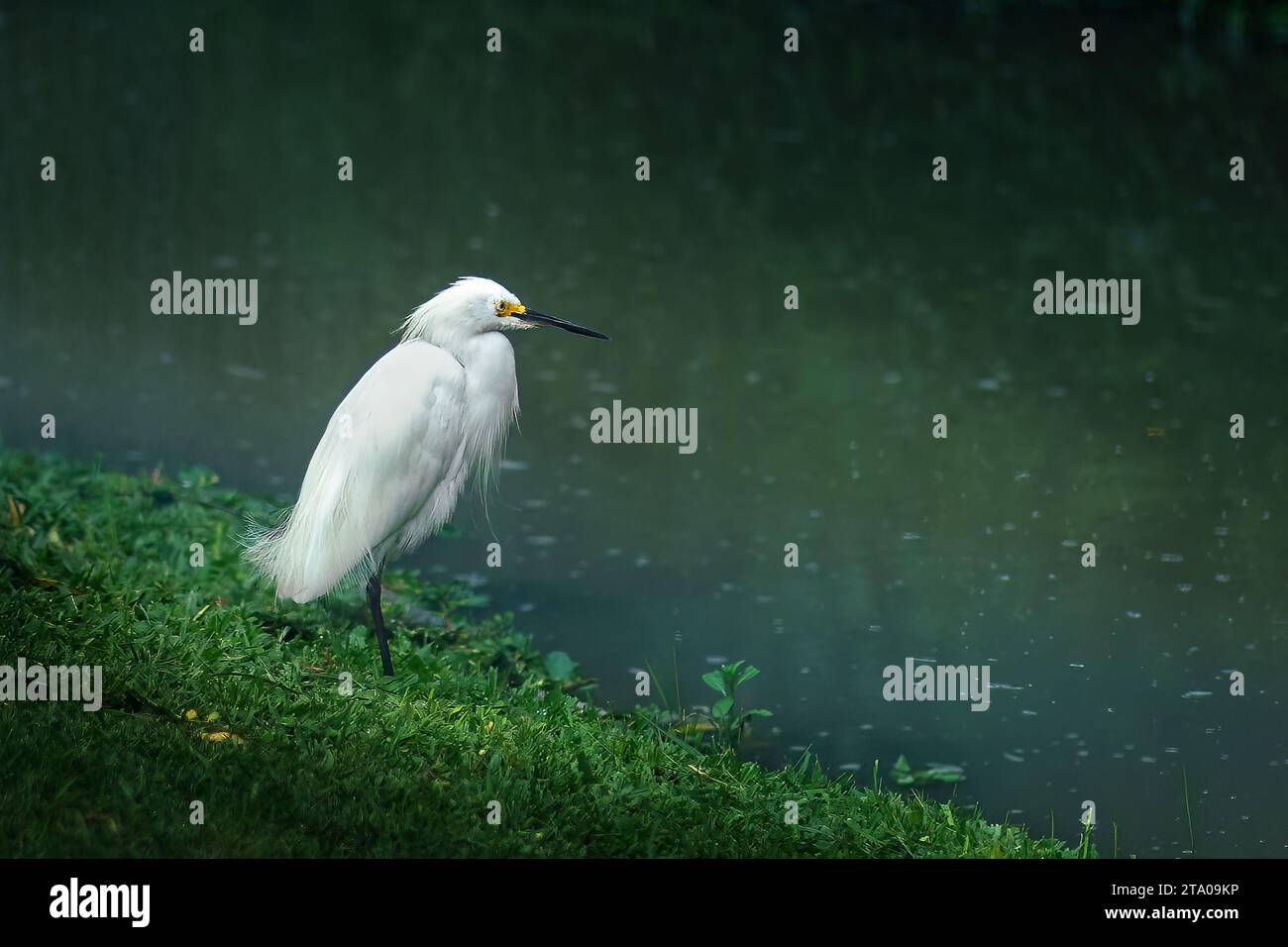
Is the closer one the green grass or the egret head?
the green grass

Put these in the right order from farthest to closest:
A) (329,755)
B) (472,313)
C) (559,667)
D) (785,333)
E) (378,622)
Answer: (785,333)
(559,667)
(472,313)
(378,622)
(329,755)

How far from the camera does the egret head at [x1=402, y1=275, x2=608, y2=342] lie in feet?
19.4

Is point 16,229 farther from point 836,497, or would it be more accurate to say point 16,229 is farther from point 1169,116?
point 1169,116

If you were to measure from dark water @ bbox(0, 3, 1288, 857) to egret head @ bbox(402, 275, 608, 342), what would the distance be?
1.53 m

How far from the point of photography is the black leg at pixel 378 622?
5.71 metres

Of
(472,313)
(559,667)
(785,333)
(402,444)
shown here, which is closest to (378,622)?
(402,444)

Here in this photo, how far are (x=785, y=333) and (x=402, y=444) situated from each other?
513cm

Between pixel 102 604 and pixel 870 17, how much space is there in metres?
16.6

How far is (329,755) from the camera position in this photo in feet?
15.9

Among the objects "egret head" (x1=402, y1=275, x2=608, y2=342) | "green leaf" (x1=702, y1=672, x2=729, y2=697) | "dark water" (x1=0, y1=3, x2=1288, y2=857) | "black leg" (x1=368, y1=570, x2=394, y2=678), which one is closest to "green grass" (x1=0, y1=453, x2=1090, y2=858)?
"black leg" (x1=368, y1=570, x2=394, y2=678)

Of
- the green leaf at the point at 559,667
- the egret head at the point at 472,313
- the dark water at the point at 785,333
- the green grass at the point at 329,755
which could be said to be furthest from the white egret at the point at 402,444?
the dark water at the point at 785,333

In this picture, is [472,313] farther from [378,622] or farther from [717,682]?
[717,682]

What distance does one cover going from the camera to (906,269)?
39.0ft

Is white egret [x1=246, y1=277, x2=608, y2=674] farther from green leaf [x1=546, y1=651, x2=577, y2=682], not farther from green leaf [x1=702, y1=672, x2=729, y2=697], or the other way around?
green leaf [x1=702, y1=672, x2=729, y2=697]
